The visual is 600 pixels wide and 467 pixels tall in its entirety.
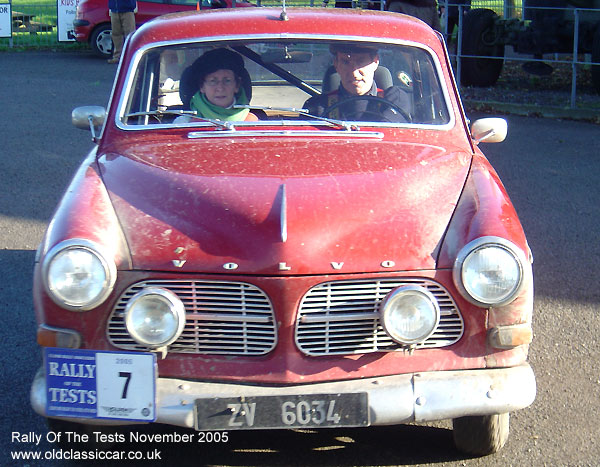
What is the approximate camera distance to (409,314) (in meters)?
3.08

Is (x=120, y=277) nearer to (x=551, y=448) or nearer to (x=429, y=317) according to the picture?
(x=429, y=317)

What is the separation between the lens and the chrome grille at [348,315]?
10.2 ft

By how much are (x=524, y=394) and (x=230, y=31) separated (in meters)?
2.26

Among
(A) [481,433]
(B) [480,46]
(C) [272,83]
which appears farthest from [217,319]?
(B) [480,46]

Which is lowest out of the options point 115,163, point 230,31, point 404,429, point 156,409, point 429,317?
point 404,429

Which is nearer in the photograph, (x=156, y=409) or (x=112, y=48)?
(x=156, y=409)

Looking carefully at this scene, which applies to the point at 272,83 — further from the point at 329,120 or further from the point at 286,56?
the point at 329,120

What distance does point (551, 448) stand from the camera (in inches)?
144

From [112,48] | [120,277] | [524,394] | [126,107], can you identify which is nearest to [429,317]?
[524,394]

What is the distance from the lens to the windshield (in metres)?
4.27

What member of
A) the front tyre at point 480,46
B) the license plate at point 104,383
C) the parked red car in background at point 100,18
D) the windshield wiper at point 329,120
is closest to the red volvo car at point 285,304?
the license plate at point 104,383

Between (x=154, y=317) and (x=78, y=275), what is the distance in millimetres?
295

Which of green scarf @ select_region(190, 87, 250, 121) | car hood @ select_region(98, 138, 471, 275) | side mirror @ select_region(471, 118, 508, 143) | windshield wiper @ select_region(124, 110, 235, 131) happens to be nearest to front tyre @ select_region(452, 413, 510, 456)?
car hood @ select_region(98, 138, 471, 275)

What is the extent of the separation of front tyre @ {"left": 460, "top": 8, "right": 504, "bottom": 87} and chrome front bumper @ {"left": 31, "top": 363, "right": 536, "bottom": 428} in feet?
33.6
